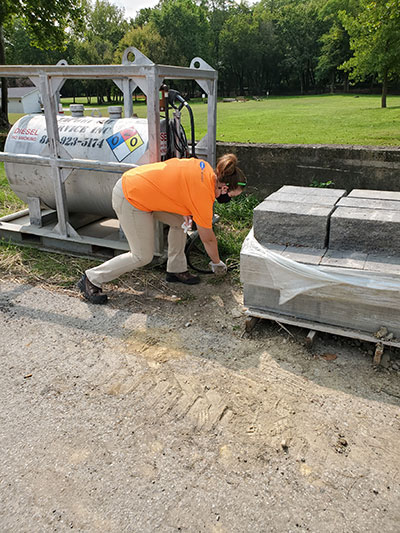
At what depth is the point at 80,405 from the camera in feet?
10.3

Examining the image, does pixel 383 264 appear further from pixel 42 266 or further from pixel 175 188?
pixel 42 266

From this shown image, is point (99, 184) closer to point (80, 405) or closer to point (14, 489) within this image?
point (80, 405)

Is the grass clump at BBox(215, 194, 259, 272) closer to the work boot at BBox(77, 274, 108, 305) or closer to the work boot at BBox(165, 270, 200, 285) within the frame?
the work boot at BBox(165, 270, 200, 285)

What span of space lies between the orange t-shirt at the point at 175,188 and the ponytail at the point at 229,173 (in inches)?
3.4

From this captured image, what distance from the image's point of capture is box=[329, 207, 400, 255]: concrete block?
3.43 m

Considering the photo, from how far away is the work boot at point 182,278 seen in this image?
4961 millimetres

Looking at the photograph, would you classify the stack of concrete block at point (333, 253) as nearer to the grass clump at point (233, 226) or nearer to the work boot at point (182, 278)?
the work boot at point (182, 278)

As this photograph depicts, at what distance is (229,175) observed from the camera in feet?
13.1

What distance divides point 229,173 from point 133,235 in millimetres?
1106

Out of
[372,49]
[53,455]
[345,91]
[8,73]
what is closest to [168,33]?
[345,91]

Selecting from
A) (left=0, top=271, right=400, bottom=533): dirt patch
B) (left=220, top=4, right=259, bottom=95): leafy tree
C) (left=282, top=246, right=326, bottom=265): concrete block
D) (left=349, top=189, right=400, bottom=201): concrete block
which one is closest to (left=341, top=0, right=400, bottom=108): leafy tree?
(left=349, top=189, right=400, bottom=201): concrete block

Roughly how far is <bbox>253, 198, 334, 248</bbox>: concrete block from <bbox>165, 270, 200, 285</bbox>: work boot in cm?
125

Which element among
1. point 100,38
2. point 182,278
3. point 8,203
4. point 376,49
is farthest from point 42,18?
point 100,38

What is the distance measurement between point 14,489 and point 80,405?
2.41 feet
